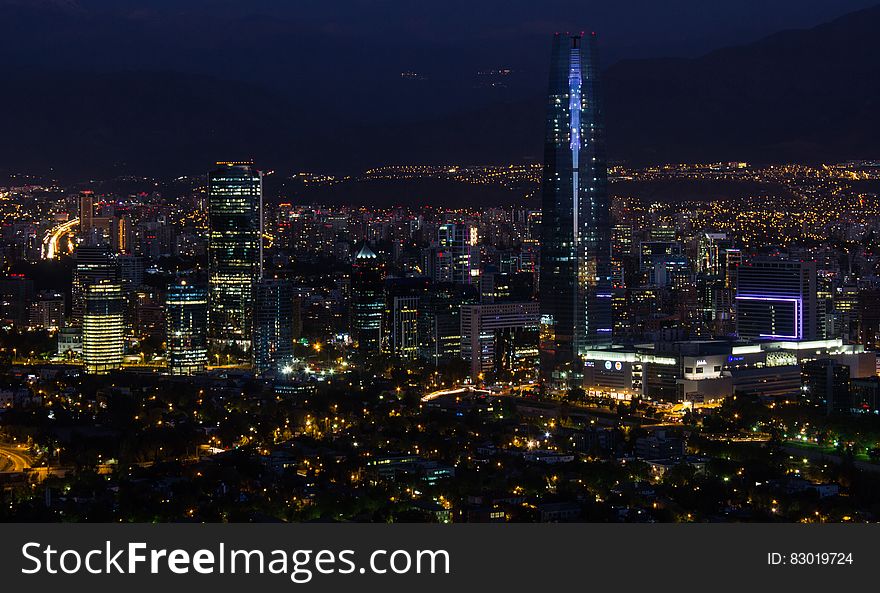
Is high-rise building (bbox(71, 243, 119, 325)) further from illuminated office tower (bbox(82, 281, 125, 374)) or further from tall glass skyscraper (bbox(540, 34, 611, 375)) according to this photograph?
tall glass skyscraper (bbox(540, 34, 611, 375))

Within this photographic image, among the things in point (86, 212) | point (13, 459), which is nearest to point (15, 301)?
point (86, 212)

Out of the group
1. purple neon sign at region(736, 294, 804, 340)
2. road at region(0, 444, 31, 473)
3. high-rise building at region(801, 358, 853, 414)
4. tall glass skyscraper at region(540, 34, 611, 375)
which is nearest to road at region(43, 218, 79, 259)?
tall glass skyscraper at region(540, 34, 611, 375)

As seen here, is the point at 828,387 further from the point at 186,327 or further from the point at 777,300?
the point at 186,327

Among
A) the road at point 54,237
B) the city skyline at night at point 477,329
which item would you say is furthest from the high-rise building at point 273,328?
the road at point 54,237

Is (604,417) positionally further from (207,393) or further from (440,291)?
(440,291)

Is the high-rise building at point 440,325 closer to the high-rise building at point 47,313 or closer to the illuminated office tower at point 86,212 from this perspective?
the high-rise building at point 47,313

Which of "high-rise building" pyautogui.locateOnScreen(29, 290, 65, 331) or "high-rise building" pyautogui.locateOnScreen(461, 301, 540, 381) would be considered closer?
"high-rise building" pyautogui.locateOnScreen(461, 301, 540, 381)

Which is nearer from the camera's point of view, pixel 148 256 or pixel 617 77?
pixel 617 77

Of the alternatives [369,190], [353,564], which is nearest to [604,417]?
[353,564]
